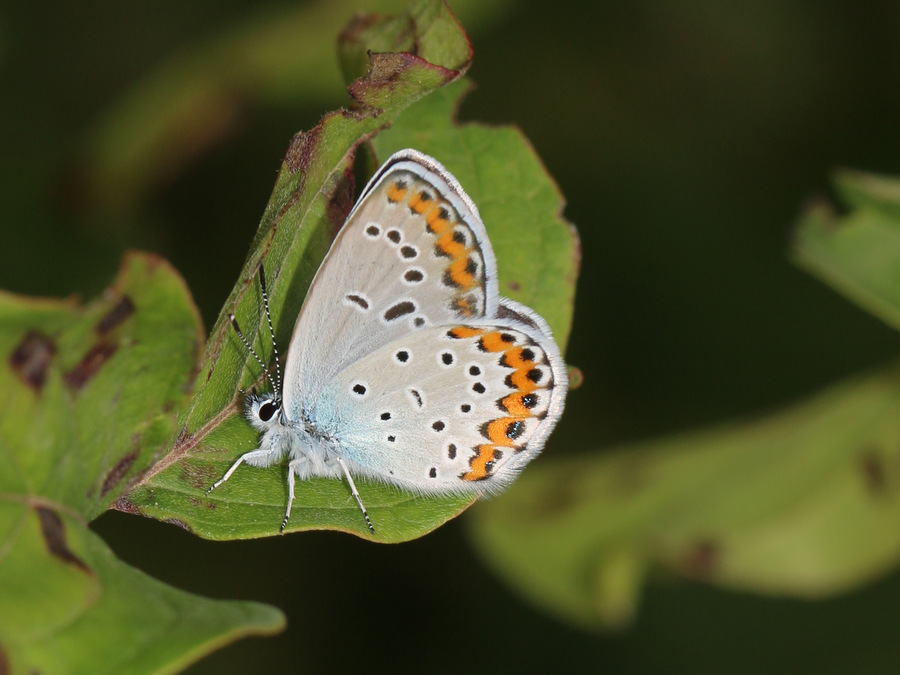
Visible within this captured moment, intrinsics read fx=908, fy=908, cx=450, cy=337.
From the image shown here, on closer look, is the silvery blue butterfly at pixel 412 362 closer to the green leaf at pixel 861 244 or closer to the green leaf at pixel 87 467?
the green leaf at pixel 87 467

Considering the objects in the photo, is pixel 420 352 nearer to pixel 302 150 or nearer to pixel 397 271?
pixel 397 271

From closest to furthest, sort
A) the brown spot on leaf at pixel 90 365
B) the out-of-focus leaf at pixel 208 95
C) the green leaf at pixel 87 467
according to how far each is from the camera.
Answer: the green leaf at pixel 87 467 → the brown spot on leaf at pixel 90 365 → the out-of-focus leaf at pixel 208 95

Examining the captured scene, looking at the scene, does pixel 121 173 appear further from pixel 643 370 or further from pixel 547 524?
pixel 643 370

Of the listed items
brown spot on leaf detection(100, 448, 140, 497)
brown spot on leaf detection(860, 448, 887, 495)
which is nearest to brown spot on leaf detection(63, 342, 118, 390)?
brown spot on leaf detection(100, 448, 140, 497)

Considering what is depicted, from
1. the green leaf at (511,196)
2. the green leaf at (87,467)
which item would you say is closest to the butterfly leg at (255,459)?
the green leaf at (87,467)

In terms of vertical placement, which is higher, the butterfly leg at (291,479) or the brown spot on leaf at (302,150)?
the brown spot on leaf at (302,150)

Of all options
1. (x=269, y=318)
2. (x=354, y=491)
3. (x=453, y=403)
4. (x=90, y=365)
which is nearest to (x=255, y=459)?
(x=354, y=491)
